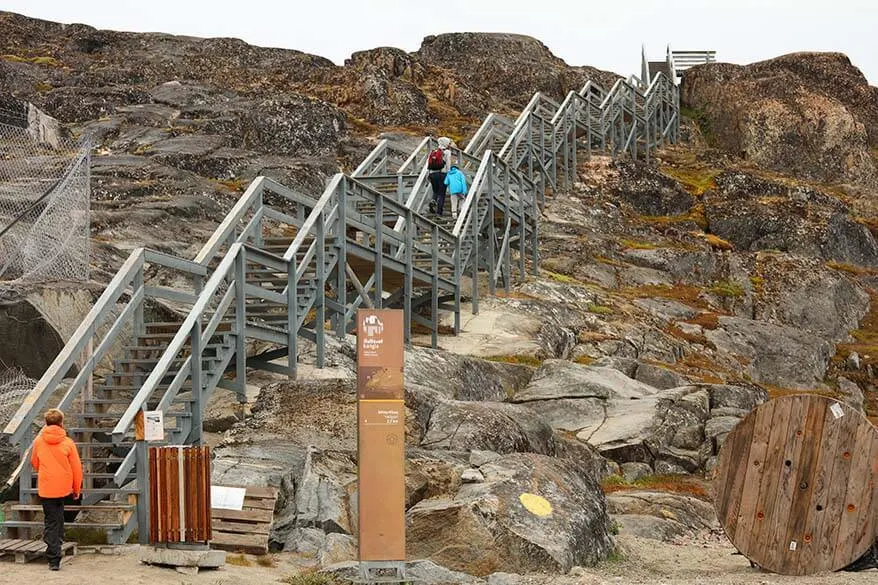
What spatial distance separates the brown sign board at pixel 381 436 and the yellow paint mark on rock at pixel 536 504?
2.47 metres

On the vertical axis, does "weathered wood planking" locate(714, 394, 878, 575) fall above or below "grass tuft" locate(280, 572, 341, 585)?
above

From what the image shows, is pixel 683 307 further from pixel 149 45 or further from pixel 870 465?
pixel 149 45

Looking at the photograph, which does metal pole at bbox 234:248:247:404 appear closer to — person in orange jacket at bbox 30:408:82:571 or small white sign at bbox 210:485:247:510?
small white sign at bbox 210:485:247:510

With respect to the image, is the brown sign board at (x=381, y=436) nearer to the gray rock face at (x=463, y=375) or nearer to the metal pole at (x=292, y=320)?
the metal pole at (x=292, y=320)

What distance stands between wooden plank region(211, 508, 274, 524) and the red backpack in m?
16.7

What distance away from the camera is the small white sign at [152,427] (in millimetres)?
14117

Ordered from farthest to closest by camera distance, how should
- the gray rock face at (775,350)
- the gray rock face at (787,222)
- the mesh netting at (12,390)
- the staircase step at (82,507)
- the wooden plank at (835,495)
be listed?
the gray rock face at (787,222), the gray rock face at (775,350), the mesh netting at (12,390), the wooden plank at (835,495), the staircase step at (82,507)

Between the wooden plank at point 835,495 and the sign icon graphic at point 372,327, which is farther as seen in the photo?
the wooden plank at point 835,495

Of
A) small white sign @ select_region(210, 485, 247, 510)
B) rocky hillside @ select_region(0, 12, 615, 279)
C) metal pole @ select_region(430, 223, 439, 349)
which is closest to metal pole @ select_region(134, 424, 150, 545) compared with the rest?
small white sign @ select_region(210, 485, 247, 510)

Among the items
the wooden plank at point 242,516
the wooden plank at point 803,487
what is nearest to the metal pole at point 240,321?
the wooden plank at point 242,516

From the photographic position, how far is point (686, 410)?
23797mm

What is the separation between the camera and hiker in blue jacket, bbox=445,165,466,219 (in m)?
30.7

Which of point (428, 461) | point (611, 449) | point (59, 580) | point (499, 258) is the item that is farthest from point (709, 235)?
point (59, 580)

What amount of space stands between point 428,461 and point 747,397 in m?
10.8
